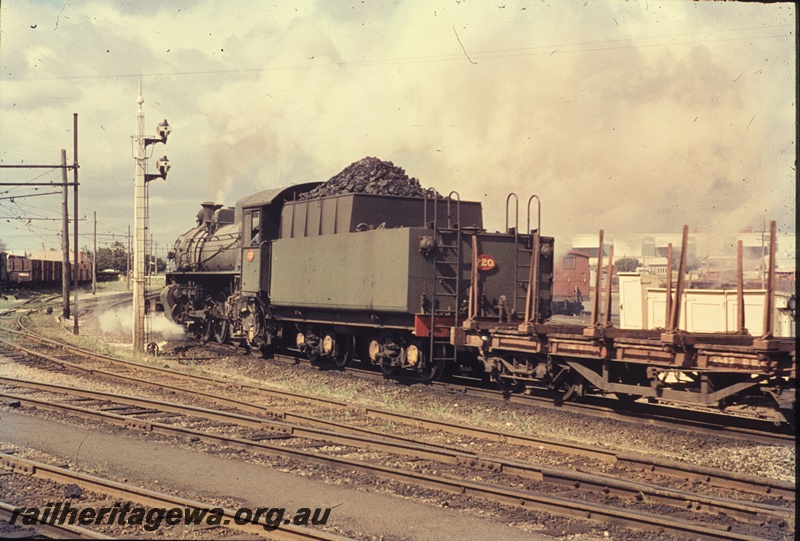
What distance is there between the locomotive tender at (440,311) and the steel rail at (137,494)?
5.34 meters

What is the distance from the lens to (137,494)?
6824mm

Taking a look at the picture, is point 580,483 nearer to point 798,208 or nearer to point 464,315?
point 798,208

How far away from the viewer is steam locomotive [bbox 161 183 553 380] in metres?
13.1

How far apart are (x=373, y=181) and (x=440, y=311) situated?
340cm

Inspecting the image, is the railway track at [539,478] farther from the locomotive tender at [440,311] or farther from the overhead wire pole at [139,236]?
the overhead wire pole at [139,236]

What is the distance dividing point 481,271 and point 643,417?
3.85m

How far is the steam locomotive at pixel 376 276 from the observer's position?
1313cm

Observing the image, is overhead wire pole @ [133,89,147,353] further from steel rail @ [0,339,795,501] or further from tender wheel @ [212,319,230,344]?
steel rail @ [0,339,795,501]

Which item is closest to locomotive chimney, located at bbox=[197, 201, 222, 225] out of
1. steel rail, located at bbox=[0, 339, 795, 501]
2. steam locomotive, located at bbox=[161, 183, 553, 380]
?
steam locomotive, located at bbox=[161, 183, 553, 380]

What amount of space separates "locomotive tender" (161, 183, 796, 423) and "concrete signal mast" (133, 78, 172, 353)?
82.7 inches

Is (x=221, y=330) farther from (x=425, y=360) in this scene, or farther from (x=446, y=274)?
(x=446, y=274)

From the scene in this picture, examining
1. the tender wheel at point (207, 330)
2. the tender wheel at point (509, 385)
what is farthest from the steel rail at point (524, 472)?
the tender wheel at point (207, 330)

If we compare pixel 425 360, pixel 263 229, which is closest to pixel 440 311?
pixel 425 360

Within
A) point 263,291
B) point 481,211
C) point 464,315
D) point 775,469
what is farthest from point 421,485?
point 263,291
